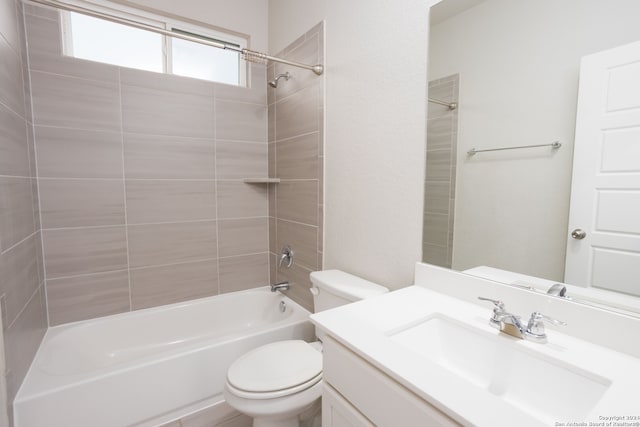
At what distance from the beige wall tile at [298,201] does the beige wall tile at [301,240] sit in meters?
0.05

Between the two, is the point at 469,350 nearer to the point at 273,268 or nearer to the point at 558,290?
the point at 558,290

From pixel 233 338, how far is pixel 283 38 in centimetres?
198

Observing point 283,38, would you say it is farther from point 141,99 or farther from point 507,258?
point 507,258

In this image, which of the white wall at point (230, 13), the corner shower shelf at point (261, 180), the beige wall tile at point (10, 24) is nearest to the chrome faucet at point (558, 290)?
the corner shower shelf at point (261, 180)

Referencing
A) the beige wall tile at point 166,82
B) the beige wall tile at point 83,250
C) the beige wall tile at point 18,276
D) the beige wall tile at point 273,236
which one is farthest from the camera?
the beige wall tile at point 273,236

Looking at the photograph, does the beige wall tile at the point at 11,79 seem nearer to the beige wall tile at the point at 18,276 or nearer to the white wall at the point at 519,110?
the beige wall tile at the point at 18,276

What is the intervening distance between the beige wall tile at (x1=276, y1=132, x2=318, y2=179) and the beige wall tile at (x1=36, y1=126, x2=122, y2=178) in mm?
1010

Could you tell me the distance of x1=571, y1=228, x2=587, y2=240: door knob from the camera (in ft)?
2.72

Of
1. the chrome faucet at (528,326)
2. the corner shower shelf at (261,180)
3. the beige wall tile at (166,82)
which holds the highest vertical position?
the beige wall tile at (166,82)

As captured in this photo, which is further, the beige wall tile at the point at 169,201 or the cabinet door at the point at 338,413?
the beige wall tile at the point at 169,201

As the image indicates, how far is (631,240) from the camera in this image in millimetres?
744

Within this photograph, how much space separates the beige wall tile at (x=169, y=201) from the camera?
6.30 feet

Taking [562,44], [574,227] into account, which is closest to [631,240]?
[574,227]

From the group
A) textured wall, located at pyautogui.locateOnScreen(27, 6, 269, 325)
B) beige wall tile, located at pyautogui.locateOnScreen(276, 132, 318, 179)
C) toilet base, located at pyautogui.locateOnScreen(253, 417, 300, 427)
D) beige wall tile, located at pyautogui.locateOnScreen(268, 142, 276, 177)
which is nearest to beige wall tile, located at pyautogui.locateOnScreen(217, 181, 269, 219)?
textured wall, located at pyautogui.locateOnScreen(27, 6, 269, 325)
